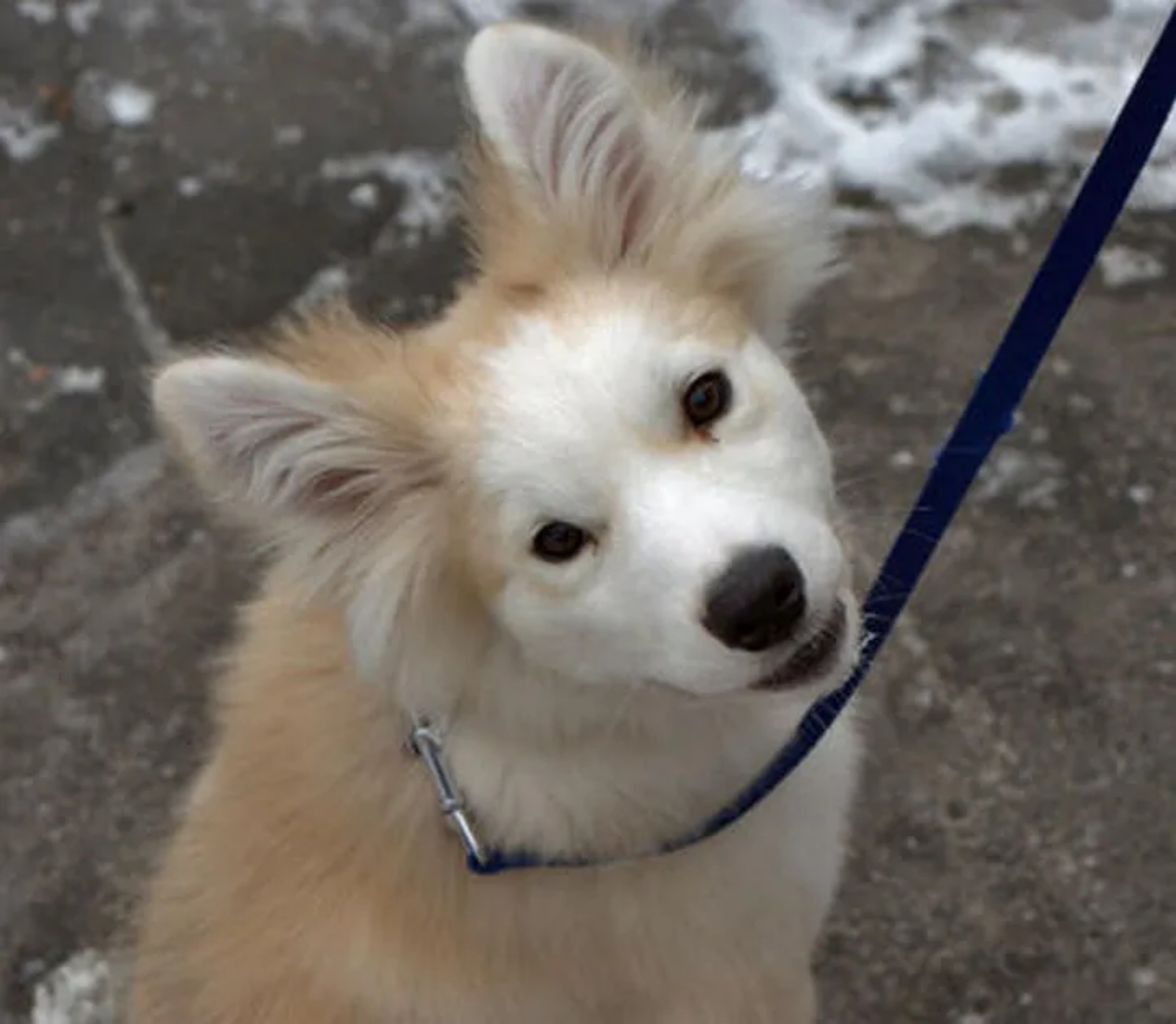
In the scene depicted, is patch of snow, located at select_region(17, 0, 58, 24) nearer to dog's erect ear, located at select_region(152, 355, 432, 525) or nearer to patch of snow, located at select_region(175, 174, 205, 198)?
patch of snow, located at select_region(175, 174, 205, 198)

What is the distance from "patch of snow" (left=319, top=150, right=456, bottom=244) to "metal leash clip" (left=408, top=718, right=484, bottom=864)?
2.04m

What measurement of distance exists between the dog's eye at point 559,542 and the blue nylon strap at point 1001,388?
1.49 ft

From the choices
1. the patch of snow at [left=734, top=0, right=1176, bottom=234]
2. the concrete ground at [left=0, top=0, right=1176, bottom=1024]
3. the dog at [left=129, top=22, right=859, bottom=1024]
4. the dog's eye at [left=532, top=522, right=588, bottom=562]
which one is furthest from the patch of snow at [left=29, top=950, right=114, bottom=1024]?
the patch of snow at [left=734, top=0, right=1176, bottom=234]

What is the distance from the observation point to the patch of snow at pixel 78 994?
10.7 feet

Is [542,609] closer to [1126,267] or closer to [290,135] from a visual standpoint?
[1126,267]

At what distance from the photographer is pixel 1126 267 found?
399cm

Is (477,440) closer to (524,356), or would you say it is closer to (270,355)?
(524,356)

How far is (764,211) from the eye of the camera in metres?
2.35

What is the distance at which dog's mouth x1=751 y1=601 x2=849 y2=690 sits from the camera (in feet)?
7.00

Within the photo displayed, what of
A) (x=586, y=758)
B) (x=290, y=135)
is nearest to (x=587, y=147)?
(x=586, y=758)

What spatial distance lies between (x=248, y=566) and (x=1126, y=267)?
6.33ft

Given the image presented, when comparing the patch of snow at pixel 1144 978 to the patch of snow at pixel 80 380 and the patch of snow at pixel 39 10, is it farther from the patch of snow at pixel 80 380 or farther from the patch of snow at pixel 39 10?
the patch of snow at pixel 39 10

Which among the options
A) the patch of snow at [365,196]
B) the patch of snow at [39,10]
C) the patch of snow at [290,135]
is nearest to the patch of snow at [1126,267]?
the patch of snow at [365,196]

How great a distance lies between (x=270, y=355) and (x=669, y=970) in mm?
953
